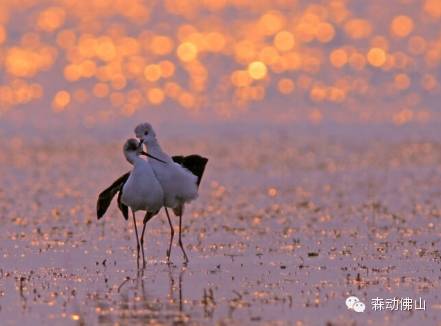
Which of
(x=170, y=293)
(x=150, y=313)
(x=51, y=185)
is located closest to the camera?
(x=150, y=313)

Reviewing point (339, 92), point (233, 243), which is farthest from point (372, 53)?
point (233, 243)

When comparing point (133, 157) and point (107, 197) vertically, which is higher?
point (133, 157)

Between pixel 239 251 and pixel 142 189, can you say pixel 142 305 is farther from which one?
pixel 239 251

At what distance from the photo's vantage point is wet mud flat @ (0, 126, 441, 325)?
12.8 meters

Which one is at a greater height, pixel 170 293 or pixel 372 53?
pixel 372 53

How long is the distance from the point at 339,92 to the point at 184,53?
10.5 m

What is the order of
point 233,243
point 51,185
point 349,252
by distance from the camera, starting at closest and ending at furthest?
1. point 349,252
2. point 233,243
3. point 51,185

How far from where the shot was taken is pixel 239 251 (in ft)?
57.6

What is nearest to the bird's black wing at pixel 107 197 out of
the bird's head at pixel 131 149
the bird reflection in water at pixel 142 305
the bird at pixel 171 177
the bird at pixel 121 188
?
the bird at pixel 121 188

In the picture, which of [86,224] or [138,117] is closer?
[86,224]

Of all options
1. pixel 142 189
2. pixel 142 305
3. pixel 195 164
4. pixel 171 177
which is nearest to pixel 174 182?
pixel 171 177

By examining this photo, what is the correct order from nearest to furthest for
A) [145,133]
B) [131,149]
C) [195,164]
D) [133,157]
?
[133,157] < [131,149] < [145,133] < [195,164]

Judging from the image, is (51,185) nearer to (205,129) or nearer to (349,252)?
(349,252)

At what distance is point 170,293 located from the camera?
45.5 ft
